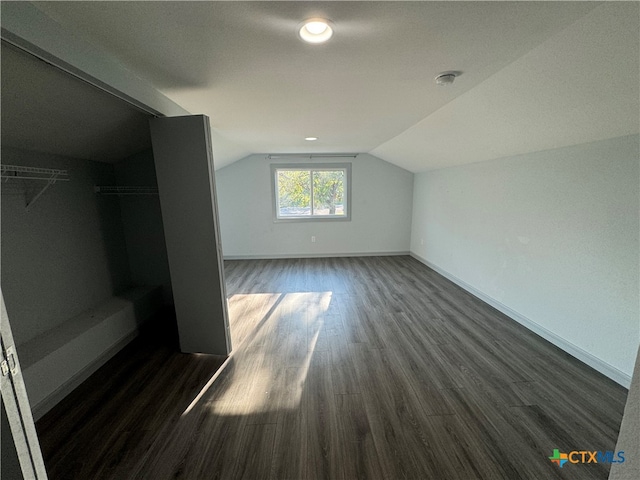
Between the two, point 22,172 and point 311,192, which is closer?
point 22,172

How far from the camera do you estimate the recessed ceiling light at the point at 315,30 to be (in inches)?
41.3

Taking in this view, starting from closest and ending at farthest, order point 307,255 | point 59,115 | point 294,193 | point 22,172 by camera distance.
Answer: point 59,115
point 22,172
point 294,193
point 307,255

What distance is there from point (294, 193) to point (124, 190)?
308cm

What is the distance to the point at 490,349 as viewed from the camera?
2184 millimetres

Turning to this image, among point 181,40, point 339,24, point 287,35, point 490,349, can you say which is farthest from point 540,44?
point 490,349

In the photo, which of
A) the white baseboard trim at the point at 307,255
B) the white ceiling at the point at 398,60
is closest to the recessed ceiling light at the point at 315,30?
the white ceiling at the point at 398,60

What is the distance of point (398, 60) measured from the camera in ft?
4.49

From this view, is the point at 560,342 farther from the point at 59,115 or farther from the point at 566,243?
the point at 59,115

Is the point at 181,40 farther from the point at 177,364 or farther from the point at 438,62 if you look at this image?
the point at 177,364

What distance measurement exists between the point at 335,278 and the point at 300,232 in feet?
5.20

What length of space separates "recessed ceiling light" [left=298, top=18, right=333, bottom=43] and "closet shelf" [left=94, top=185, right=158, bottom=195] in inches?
85.9

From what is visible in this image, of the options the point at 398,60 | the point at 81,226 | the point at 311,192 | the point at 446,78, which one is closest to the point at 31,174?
the point at 81,226

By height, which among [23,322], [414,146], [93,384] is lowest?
[93,384]

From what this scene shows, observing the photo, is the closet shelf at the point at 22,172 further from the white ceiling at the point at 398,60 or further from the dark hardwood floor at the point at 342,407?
the dark hardwood floor at the point at 342,407
